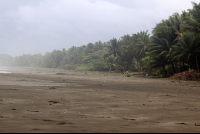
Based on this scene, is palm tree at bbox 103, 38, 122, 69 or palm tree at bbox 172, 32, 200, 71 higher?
palm tree at bbox 103, 38, 122, 69

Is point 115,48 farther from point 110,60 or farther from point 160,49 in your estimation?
point 160,49

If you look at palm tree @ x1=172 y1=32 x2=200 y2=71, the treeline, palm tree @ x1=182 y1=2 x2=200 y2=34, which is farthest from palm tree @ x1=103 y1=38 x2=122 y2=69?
palm tree @ x1=182 y1=2 x2=200 y2=34

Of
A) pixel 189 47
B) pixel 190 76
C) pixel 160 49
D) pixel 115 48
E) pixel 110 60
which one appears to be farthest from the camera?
pixel 115 48

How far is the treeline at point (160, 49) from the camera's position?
94.2ft

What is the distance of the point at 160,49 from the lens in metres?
35.5

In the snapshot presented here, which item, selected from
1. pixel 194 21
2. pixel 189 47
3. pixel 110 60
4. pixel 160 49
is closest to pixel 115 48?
pixel 110 60

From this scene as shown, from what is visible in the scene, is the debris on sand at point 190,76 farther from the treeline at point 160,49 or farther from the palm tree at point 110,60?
the palm tree at point 110,60

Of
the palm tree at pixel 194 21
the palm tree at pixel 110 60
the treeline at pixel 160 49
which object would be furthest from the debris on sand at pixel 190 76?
the palm tree at pixel 110 60

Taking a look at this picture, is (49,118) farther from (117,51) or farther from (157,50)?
(117,51)

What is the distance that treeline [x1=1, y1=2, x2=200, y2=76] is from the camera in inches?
1131

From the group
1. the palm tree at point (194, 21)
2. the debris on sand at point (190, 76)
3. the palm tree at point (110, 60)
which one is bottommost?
the debris on sand at point (190, 76)

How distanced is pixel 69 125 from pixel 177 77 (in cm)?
2552

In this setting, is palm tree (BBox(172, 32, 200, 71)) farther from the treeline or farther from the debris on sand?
the debris on sand

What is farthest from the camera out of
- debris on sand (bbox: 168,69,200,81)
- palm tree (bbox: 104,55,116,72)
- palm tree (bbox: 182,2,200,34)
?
palm tree (bbox: 104,55,116,72)
